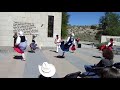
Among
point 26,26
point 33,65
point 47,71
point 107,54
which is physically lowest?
point 33,65

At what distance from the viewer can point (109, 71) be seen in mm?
3705

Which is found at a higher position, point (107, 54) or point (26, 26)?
point (26, 26)

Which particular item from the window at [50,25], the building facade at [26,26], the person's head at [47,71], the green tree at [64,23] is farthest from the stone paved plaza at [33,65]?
the green tree at [64,23]

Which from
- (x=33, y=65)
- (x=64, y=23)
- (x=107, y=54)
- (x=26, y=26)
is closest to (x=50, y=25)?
(x=26, y=26)

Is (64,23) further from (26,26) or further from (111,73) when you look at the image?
(111,73)

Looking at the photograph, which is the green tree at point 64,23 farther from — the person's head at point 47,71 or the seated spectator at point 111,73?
the seated spectator at point 111,73

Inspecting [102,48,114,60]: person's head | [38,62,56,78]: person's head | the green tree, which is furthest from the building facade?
[38,62,56,78]: person's head

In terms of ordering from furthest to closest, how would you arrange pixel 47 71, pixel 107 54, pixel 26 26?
pixel 26 26, pixel 107 54, pixel 47 71

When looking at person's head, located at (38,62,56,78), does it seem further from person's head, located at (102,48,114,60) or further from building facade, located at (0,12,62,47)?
building facade, located at (0,12,62,47)

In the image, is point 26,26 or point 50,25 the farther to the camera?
point 50,25
